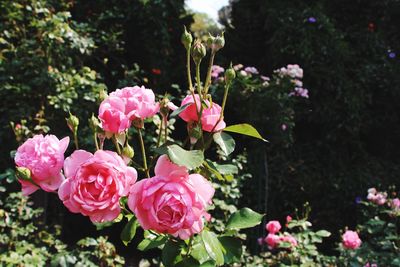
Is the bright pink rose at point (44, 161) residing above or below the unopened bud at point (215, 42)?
below

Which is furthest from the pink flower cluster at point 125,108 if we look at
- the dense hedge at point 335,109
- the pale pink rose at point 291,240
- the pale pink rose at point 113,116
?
the dense hedge at point 335,109

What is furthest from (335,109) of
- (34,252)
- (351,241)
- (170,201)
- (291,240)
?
(170,201)

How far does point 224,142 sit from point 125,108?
17 centimetres

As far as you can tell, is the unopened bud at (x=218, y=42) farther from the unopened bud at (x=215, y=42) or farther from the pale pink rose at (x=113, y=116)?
the pale pink rose at (x=113, y=116)

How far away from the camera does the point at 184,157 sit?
625 millimetres

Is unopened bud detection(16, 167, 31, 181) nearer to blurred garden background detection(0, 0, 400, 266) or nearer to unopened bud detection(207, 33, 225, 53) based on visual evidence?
unopened bud detection(207, 33, 225, 53)

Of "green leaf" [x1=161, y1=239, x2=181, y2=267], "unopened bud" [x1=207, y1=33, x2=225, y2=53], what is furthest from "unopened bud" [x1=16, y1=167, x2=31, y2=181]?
"unopened bud" [x1=207, y1=33, x2=225, y2=53]

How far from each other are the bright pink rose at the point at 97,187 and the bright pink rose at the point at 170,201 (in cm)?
3

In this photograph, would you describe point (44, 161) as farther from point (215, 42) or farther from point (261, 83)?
point (261, 83)

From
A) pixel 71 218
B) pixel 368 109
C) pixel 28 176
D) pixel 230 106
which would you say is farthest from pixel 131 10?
pixel 28 176

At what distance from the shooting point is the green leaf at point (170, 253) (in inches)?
27.6

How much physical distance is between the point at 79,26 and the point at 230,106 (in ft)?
4.30

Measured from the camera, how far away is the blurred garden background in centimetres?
270

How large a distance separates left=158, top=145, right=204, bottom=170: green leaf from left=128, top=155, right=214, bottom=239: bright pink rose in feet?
0.05
